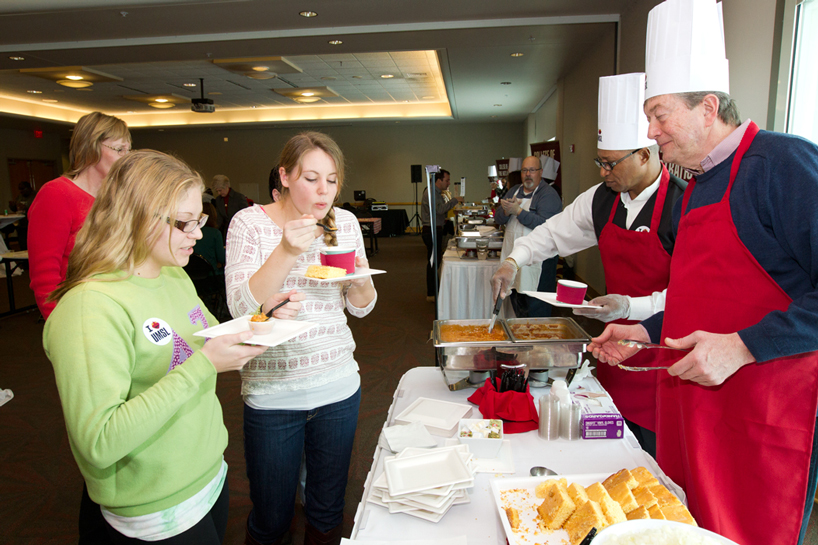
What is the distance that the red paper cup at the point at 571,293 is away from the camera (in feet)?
5.65

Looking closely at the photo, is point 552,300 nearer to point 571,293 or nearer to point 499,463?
point 571,293

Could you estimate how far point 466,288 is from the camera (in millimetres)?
4395

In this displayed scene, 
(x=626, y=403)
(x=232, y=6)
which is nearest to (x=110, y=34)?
(x=232, y=6)

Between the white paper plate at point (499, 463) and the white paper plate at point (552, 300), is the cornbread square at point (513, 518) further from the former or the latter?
the white paper plate at point (552, 300)

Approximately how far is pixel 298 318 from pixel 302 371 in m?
0.17

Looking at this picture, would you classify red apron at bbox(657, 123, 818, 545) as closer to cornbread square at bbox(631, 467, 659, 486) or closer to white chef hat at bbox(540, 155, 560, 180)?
cornbread square at bbox(631, 467, 659, 486)

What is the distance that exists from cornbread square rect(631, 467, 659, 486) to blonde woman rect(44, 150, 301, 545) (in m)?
0.91

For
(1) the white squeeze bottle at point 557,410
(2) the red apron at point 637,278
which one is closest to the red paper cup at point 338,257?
(1) the white squeeze bottle at point 557,410

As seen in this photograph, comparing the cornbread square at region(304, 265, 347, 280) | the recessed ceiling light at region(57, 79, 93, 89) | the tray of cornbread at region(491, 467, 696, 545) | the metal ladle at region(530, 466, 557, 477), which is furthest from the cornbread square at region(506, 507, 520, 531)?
the recessed ceiling light at region(57, 79, 93, 89)

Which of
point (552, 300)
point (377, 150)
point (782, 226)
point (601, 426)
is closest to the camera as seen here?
point (782, 226)

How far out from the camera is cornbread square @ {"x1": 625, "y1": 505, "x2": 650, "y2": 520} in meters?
0.95

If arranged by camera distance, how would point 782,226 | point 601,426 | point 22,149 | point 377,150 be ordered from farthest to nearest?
point 377,150, point 22,149, point 601,426, point 782,226

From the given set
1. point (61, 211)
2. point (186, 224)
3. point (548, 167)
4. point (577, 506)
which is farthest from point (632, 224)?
point (548, 167)

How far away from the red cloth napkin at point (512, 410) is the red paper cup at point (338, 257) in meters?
0.61
